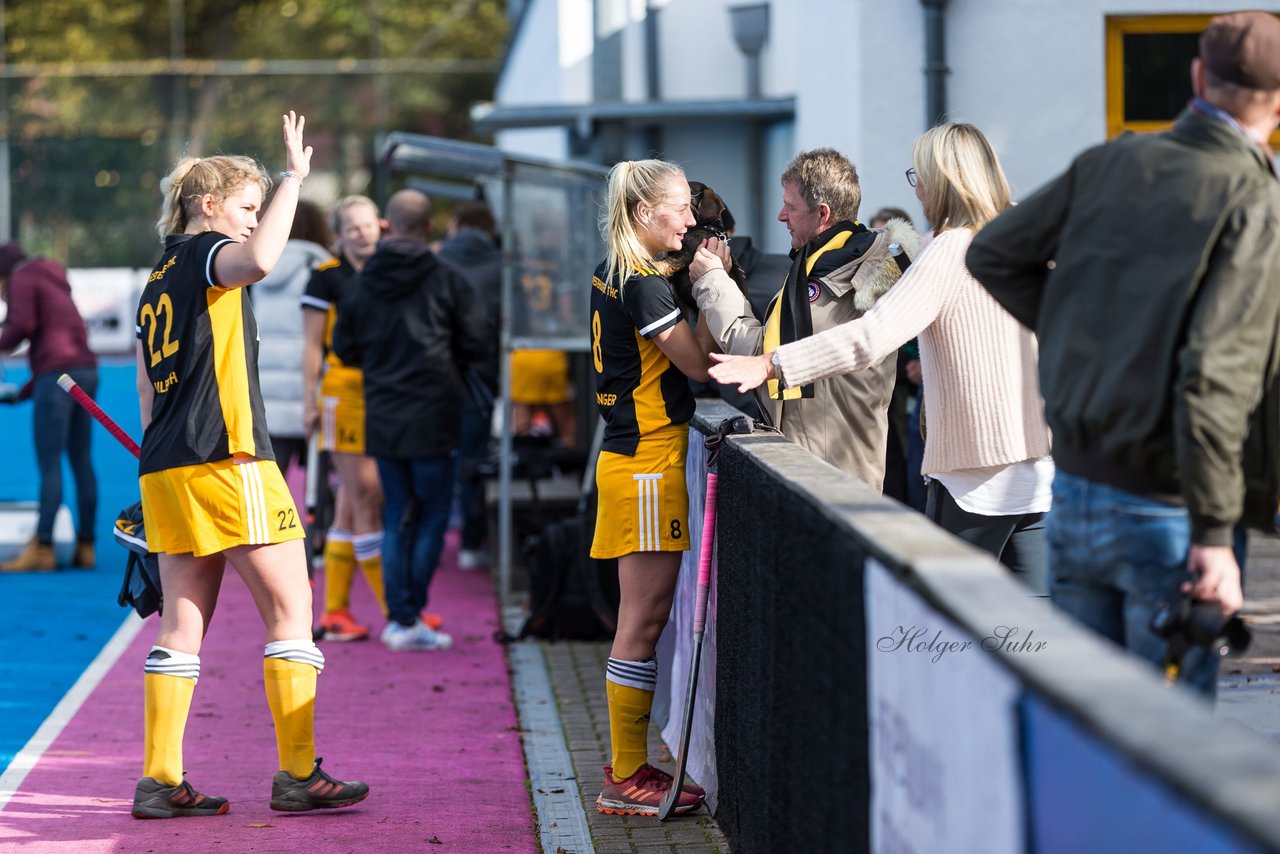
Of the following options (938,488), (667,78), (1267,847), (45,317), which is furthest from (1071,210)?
(667,78)

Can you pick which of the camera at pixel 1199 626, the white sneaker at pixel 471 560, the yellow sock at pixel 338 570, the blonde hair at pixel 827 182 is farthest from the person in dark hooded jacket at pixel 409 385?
the camera at pixel 1199 626

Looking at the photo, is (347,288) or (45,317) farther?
(45,317)

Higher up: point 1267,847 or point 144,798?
point 1267,847

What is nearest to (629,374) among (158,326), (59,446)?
(158,326)

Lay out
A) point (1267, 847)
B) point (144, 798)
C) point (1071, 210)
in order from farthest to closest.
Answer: point (144, 798), point (1071, 210), point (1267, 847)

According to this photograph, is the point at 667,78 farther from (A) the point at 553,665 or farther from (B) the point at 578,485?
(A) the point at 553,665

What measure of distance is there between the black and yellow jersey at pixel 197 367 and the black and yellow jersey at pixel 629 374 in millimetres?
1036

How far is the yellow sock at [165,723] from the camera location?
498cm

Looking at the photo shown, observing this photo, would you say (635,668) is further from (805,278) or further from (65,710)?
(65,710)

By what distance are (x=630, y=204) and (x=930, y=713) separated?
266 cm

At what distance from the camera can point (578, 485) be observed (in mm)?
10008

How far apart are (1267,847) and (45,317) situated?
9.94m

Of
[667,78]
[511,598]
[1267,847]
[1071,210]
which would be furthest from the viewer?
[667,78]

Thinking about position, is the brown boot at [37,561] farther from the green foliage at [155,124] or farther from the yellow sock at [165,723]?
the green foliage at [155,124]
